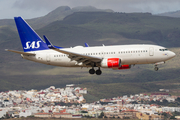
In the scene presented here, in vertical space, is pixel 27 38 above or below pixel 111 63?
above

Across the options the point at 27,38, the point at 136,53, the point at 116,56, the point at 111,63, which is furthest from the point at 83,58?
the point at 27,38

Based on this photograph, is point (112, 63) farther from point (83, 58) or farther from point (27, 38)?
Answer: point (27, 38)

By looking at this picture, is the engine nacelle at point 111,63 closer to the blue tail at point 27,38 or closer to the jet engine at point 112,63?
the jet engine at point 112,63

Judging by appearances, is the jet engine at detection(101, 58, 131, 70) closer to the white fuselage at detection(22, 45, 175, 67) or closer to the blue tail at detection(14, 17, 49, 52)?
the white fuselage at detection(22, 45, 175, 67)

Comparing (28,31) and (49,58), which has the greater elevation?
(28,31)

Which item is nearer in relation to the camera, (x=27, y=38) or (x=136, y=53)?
(x=136, y=53)

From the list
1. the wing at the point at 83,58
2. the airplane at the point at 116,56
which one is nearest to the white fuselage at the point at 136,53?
the airplane at the point at 116,56

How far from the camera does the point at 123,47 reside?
76.6 meters

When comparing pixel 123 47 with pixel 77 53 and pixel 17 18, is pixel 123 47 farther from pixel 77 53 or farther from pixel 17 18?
pixel 17 18

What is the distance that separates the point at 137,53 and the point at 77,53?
12.1m

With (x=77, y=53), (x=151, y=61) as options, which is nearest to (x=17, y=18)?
(x=77, y=53)

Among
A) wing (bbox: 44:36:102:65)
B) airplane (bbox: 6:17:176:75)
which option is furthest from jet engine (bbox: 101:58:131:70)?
wing (bbox: 44:36:102:65)

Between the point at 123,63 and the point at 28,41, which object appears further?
the point at 28,41

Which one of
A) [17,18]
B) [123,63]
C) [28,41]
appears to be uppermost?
[17,18]
